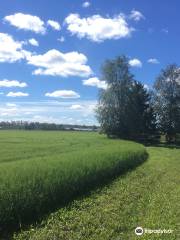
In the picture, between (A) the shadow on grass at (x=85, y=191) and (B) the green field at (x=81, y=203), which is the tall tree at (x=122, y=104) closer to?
(A) the shadow on grass at (x=85, y=191)

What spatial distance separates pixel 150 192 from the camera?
57.0 feet

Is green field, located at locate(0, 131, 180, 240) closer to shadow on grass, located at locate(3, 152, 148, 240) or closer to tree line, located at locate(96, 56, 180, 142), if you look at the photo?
shadow on grass, located at locate(3, 152, 148, 240)

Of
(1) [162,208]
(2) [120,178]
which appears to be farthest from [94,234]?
(2) [120,178]

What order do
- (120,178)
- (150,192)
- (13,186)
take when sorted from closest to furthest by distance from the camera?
(13,186) < (150,192) < (120,178)

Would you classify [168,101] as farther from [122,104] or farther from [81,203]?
[81,203]

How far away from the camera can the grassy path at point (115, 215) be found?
10.9 m

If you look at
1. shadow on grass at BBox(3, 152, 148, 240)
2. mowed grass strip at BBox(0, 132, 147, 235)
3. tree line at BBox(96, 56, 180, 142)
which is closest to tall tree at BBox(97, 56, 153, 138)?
tree line at BBox(96, 56, 180, 142)

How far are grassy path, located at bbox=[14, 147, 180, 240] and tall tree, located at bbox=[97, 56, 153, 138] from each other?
180 ft

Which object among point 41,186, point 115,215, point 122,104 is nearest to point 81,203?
point 41,186

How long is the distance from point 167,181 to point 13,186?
10715 millimetres

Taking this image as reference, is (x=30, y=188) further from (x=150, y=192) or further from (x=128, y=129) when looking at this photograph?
(x=128, y=129)

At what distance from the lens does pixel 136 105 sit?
7494cm

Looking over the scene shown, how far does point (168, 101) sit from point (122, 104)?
9.69 metres

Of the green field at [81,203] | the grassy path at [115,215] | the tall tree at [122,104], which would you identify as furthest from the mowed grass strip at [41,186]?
the tall tree at [122,104]
